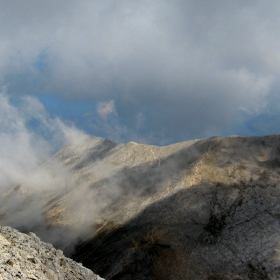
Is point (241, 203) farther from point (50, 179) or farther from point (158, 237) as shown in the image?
point (50, 179)

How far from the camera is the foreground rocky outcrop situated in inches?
1545

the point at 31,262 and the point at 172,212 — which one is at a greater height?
the point at 172,212

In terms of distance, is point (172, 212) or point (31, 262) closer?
point (31, 262)

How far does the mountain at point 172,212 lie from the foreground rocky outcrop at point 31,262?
34538 millimetres

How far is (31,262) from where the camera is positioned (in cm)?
4394

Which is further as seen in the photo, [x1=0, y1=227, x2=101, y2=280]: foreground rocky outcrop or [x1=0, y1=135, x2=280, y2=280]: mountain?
[x1=0, y1=135, x2=280, y2=280]: mountain

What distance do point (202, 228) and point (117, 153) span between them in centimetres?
7245

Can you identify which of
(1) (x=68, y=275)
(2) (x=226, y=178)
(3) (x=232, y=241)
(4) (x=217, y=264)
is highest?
(2) (x=226, y=178)

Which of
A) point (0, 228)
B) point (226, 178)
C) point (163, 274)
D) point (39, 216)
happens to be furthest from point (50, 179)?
point (0, 228)

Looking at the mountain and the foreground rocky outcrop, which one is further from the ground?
the mountain

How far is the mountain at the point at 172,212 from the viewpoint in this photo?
84812 millimetres

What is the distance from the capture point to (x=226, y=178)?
368 feet

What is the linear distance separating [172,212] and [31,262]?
208 feet

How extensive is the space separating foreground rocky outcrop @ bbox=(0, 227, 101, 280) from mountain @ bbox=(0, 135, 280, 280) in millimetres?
34538
